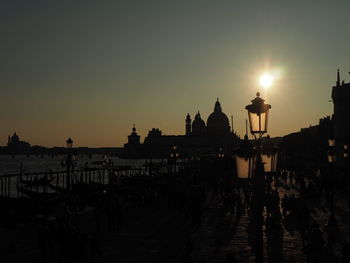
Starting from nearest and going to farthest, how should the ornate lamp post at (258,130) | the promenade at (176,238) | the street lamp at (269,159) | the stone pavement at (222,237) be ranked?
the ornate lamp post at (258,130) < the street lamp at (269,159) < the promenade at (176,238) < the stone pavement at (222,237)

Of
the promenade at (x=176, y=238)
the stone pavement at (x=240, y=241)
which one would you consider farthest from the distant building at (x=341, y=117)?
the stone pavement at (x=240, y=241)

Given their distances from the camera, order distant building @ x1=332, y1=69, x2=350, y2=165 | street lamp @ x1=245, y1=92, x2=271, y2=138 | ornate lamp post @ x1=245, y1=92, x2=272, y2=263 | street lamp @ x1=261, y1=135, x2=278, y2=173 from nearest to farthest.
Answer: ornate lamp post @ x1=245, y1=92, x2=272, y2=263 < street lamp @ x1=245, y1=92, x2=271, y2=138 < street lamp @ x1=261, y1=135, x2=278, y2=173 < distant building @ x1=332, y1=69, x2=350, y2=165

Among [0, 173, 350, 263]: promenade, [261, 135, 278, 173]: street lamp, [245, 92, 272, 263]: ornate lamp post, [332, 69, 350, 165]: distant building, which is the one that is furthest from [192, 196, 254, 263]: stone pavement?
[332, 69, 350, 165]: distant building

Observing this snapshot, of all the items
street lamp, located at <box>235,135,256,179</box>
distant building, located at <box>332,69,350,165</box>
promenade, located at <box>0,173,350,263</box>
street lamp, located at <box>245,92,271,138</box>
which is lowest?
promenade, located at <box>0,173,350,263</box>

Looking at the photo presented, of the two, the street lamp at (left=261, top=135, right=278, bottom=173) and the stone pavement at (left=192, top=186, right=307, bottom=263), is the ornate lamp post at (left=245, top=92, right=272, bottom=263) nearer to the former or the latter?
the street lamp at (left=261, top=135, right=278, bottom=173)

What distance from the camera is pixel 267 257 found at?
51.7 ft

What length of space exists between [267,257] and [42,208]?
17669mm

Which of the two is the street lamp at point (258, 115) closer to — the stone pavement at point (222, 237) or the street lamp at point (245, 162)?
the street lamp at point (245, 162)

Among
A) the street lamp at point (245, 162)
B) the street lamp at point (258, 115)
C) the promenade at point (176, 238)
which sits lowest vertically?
the promenade at point (176, 238)

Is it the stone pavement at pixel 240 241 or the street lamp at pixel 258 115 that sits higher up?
the street lamp at pixel 258 115

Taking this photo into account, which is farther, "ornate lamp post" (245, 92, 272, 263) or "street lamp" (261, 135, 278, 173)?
"street lamp" (261, 135, 278, 173)

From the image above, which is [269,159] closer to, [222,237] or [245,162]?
[245,162]

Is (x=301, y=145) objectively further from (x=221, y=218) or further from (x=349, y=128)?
(x=221, y=218)

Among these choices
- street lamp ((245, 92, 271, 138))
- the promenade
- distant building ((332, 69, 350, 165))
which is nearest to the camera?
street lamp ((245, 92, 271, 138))
